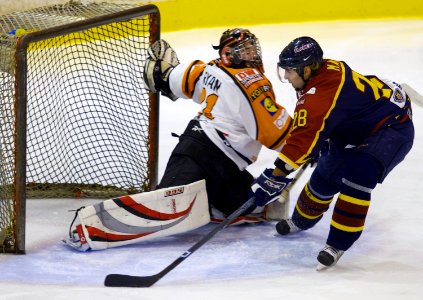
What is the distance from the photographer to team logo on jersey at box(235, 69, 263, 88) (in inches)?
134

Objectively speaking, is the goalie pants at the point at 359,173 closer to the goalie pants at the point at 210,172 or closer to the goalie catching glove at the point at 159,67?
the goalie pants at the point at 210,172

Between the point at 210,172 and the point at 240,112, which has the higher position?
the point at 240,112

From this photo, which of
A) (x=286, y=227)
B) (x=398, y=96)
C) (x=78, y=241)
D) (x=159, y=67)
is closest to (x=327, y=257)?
(x=286, y=227)

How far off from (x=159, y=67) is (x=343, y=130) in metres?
0.94

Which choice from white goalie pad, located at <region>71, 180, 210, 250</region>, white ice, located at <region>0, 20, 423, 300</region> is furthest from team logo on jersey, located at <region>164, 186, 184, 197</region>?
white ice, located at <region>0, 20, 423, 300</region>

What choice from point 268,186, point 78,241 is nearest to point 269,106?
point 268,186

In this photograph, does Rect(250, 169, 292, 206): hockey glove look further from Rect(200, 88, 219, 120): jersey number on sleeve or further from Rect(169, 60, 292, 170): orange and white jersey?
Rect(200, 88, 219, 120): jersey number on sleeve

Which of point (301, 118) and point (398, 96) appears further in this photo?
point (398, 96)

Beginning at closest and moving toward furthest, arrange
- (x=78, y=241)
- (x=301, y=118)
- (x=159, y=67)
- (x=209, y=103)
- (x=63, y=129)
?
(x=301, y=118), (x=78, y=241), (x=209, y=103), (x=159, y=67), (x=63, y=129)

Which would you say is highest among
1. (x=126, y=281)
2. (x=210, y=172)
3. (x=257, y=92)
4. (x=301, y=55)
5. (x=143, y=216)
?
(x=301, y=55)

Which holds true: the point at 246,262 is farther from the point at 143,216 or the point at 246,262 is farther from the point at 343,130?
A: the point at 343,130

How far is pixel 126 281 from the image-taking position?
9.46 feet

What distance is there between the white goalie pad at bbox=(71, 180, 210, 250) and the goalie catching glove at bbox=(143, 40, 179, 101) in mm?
541

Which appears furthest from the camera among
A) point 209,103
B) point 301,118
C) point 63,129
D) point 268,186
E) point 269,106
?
point 63,129
